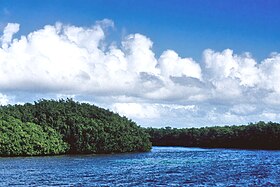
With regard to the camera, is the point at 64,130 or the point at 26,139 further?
the point at 64,130

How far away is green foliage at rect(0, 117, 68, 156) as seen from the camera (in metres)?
110

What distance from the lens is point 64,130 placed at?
130 m

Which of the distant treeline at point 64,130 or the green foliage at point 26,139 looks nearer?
the green foliage at point 26,139

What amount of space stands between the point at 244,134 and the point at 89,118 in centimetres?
6759

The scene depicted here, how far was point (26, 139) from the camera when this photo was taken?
372 feet

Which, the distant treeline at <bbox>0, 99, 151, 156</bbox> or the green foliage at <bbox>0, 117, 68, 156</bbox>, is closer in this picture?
the green foliage at <bbox>0, 117, 68, 156</bbox>

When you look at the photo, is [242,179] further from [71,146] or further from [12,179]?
[71,146]

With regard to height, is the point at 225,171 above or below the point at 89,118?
below

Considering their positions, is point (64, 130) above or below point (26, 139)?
above

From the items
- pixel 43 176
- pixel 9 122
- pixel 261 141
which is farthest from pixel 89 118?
pixel 43 176

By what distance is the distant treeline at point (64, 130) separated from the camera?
113375 mm

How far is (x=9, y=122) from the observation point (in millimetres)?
115875

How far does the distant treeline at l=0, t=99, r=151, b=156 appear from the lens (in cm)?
11338

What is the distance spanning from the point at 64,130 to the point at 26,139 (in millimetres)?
17412
